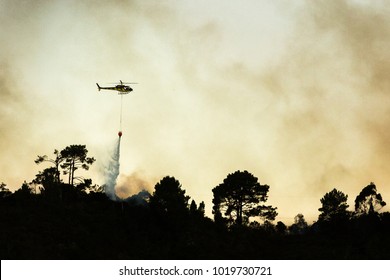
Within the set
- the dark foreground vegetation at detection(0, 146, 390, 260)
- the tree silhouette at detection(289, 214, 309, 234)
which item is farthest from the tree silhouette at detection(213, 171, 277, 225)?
the tree silhouette at detection(289, 214, 309, 234)

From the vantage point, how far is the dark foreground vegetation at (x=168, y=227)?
178 ft

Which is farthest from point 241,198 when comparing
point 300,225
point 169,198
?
point 300,225

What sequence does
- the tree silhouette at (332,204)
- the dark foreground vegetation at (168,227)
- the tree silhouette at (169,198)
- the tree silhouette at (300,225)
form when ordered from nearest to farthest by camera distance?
1. the dark foreground vegetation at (168,227)
2. the tree silhouette at (169,198)
3. the tree silhouette at (332,204)
4. the tree silhouette at (300,225)

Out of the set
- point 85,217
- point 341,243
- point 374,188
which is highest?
point 374,188

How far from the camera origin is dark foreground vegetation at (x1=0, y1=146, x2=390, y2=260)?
54344 mm

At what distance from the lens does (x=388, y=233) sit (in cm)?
6750

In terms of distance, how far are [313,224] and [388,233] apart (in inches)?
795

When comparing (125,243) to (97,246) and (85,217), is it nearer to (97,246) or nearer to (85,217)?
(97,246)

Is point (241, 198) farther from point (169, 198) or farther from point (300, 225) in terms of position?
point (300, 225)

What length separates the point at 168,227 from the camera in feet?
210

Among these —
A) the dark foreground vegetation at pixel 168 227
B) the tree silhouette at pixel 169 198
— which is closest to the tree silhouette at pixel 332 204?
the dark foreground vegetation at pixel 168 227

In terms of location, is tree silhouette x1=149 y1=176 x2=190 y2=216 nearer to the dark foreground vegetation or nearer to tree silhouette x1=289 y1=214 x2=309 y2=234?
the dark foreground vegetation

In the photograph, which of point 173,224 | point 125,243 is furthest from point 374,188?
point 125,243

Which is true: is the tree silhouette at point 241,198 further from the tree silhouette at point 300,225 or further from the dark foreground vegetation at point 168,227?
the tree silhouette at point 300,225
